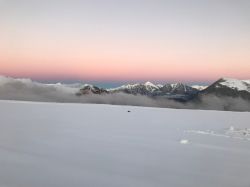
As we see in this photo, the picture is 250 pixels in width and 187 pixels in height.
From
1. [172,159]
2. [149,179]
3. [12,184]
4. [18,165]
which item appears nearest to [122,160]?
[172,159]

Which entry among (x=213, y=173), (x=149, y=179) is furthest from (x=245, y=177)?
(x=149, y=179)

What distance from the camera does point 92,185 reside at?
6.83 metres

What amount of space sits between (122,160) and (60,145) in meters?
3.20

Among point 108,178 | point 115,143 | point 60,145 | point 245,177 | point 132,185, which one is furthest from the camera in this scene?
point 115,143

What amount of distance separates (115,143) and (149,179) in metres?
5.76

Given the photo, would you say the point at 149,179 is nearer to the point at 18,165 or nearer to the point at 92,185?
the point at 92,185

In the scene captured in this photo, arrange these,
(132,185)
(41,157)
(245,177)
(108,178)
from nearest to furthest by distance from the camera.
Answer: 1. (132,185)
2. (108,178)
3. (245,177)
4. (41,157)

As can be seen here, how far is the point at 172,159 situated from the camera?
10.3 m

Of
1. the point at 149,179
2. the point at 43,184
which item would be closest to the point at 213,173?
the point at 149,179

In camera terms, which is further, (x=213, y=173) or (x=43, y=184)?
(x=213, y=173)

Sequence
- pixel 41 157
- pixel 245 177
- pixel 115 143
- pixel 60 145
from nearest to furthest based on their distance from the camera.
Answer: pixel 245 177 → pixel 41 157 → pixel 60 145 → pixel 115 143

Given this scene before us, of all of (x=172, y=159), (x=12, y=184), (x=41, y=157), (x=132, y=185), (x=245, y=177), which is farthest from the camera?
(x=172, y=159)

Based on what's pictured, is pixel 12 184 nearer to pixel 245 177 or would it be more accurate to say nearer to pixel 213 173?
pixel 213 173

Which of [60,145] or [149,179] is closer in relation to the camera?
[149,179]
